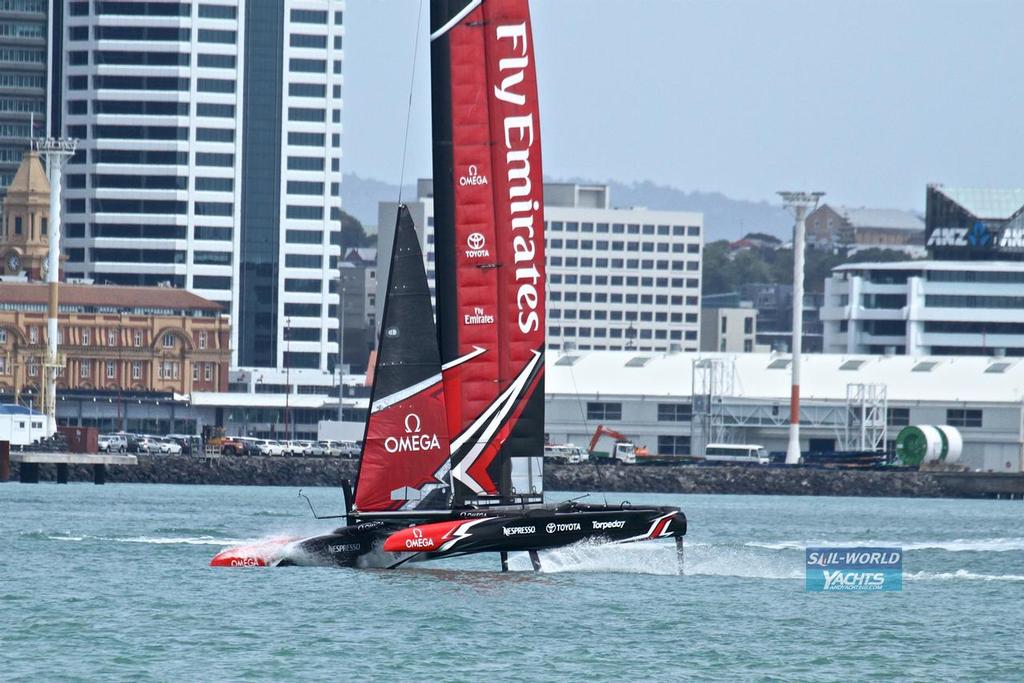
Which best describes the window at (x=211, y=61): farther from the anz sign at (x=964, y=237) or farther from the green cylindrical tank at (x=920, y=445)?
the green cylindrical tank at (x=920, y=445)

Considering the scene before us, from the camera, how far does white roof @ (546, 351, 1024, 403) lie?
429 ft

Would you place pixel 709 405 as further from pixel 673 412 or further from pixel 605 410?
pixel 605 410

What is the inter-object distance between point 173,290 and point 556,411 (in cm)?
5190

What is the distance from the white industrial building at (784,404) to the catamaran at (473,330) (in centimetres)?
8520

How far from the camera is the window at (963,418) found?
12800 centimetres

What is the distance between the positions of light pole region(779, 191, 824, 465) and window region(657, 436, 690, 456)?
643cm

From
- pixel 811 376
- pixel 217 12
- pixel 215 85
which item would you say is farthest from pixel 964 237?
pixel 217 12

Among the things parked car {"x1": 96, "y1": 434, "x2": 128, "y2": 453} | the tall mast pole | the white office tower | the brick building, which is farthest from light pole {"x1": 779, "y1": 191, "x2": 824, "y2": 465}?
the white office tower

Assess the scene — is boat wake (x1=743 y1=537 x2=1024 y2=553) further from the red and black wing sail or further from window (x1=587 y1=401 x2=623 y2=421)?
window (x1=587 y1=401 x2=623 y2=421)

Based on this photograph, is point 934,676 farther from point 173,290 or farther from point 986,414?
point 173,290

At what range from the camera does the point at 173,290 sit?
171 meters

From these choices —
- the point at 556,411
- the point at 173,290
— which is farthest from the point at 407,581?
the point at 173,290

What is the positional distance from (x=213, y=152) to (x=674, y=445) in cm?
7468

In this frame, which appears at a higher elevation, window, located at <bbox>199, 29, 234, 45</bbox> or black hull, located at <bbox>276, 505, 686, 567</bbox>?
window, located at <bbox>199, 29, 234, 45</bbox>
